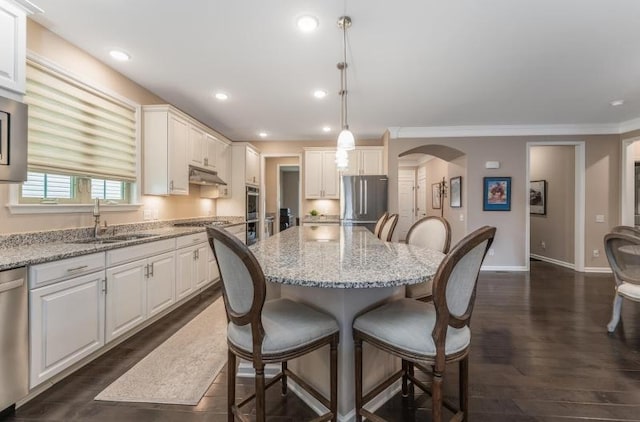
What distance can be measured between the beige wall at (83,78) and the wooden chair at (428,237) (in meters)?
2.78

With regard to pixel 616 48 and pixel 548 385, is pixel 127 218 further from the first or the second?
pixel 616 48

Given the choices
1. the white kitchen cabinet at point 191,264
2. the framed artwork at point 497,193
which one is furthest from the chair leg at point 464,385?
the framed artwork at point 497,193

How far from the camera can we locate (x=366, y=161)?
571 centimetres

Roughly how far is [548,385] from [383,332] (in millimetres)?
1518

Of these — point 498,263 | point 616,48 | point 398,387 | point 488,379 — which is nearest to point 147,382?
point 398,387

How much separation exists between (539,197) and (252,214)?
6.05 metres

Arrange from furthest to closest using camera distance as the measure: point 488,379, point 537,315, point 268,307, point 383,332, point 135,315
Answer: point 537,315 < point 135,315 < point 488,379 < point 268,307 < point 383,332

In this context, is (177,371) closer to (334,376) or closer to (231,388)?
(231,388)

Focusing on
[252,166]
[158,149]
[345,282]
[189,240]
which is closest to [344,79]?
[158,149]

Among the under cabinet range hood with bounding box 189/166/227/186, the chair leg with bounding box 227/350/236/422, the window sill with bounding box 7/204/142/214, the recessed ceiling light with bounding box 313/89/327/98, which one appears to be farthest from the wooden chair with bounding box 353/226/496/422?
the under cabinet range hood with bounding box 189/166/227/186

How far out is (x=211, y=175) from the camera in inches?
176

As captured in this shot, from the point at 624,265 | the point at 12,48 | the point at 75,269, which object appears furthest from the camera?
the point at 624,265

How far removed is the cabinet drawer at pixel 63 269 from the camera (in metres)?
1.68

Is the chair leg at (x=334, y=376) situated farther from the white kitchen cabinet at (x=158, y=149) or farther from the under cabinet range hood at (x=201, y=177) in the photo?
the under cabinet range hood at (x=201, y=177)
